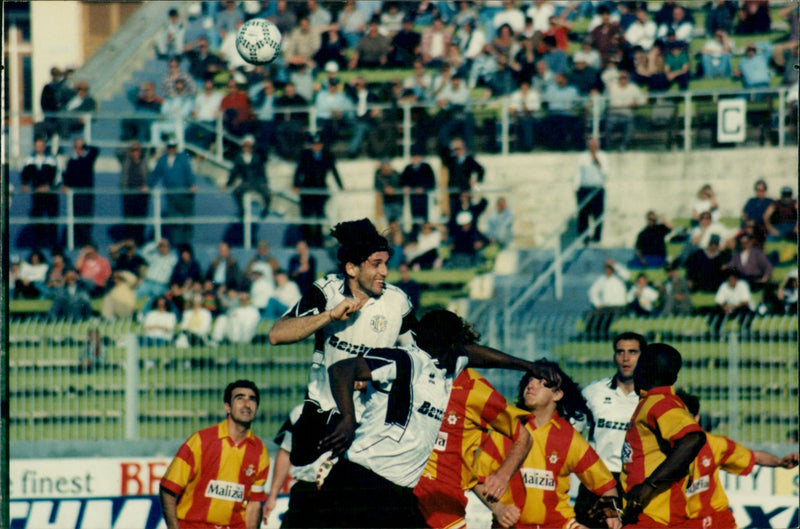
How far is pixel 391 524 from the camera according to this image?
6820 mm

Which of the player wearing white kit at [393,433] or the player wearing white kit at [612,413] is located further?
the player wearing white kit at [612,413]

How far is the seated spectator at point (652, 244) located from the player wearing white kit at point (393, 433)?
9020 mm

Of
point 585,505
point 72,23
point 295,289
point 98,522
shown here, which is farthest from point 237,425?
point 72,23

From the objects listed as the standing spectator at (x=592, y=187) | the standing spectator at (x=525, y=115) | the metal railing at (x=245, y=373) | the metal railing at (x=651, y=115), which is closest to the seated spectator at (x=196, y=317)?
the metal railing at (x=245, y=373)

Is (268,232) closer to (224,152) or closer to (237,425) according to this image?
(224,152)

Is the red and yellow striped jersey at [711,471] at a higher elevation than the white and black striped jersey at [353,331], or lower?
lower

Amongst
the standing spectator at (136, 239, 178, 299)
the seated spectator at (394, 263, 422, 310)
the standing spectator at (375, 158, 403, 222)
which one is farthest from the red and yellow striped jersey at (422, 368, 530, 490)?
the standing spectator at (375, 158, 403, 222)

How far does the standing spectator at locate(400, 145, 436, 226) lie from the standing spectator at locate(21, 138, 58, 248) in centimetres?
433

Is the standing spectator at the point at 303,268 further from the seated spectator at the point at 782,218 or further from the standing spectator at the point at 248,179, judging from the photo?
the seated spectator at the point at 782,218

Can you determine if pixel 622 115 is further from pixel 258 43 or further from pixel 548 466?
pixel 548 466

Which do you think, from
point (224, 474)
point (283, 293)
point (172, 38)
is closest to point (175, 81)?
point (172, 38)

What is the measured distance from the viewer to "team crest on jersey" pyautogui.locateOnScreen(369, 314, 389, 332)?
7.26m

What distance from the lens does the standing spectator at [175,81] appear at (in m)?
18.9

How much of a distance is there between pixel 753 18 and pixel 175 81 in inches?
306
